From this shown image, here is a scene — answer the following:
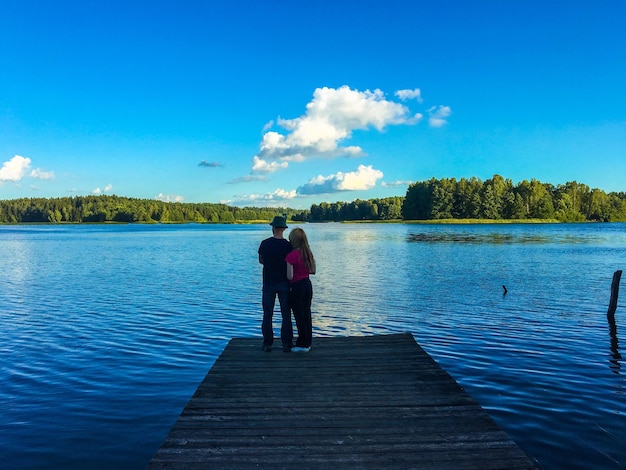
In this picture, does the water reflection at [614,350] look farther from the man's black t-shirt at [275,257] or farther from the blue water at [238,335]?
the man's black t-shirt at [275,257]

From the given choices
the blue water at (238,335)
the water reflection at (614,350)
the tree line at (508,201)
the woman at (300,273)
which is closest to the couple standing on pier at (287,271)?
the woman at (300,273)

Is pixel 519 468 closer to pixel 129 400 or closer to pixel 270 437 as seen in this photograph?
pixel 270 437

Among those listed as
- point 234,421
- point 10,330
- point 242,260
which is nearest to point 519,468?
point 234,421

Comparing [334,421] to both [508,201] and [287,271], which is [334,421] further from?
[508,201]

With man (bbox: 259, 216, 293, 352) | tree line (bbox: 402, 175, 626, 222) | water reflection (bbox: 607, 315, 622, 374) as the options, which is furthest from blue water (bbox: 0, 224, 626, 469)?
tree line (bbox: 402, 175, 626, 222)

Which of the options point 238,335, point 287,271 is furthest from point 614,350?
point 238,335

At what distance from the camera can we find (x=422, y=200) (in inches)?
7461

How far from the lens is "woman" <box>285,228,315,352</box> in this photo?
9.60m

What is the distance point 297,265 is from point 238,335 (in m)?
8.15

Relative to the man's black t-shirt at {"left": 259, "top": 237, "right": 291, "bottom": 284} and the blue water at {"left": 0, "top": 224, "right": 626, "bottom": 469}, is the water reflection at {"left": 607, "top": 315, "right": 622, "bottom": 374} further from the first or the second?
the man's black t-shirt at {"left": 259, "top": 237, "right": 291, "bottom": 284}

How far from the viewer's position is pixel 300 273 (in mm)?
9703

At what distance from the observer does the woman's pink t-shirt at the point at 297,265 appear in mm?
9594

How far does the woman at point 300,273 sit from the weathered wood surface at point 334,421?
1052 mm

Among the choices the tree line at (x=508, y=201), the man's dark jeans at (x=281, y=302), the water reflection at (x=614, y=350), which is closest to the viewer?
the man's dark jeans at (x=281, y=302)
